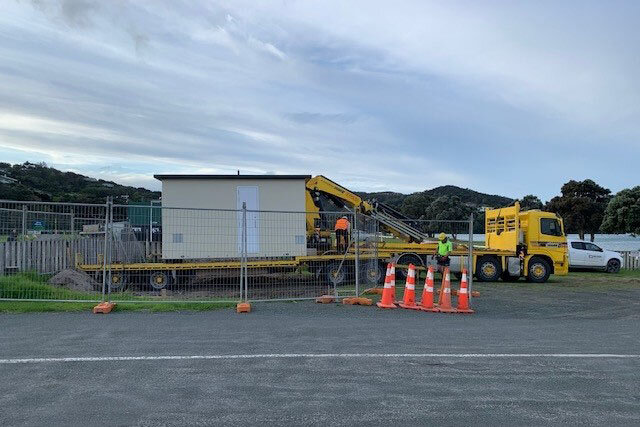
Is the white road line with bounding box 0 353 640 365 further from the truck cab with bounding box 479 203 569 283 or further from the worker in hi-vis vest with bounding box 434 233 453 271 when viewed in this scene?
the truck cab with bounding box 479 203 569 283

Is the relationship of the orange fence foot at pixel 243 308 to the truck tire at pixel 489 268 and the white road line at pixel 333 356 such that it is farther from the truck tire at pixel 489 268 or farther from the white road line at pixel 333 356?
the truck tire at pixel 489 268

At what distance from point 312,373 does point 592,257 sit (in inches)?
964

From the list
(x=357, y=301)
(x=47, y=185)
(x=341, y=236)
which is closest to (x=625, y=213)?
(x=341, y=236)

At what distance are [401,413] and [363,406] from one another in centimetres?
36

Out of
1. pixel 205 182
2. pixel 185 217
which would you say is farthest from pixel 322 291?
pixel 205 182

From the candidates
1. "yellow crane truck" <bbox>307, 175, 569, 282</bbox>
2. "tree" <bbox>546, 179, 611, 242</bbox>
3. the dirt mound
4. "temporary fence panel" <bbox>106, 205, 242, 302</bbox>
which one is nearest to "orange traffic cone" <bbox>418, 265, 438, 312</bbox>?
"temporary fence panel" <bbox>106, 205, 242, 302</bbox>

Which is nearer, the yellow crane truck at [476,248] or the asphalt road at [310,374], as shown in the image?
the asphalt road at [310,374]

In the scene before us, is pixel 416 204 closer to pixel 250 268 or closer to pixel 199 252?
pixel 250 268

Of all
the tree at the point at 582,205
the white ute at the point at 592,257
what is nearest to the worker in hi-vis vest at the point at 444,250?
the white ute at the point at 592,257

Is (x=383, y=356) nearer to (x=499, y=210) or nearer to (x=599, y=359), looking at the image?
(x=599, y=359)

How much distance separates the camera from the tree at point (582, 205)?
3778 centimetres

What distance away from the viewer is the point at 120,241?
1547 centimetres

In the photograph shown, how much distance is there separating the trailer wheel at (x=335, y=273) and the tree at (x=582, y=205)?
27569 mm

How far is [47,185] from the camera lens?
56.8 meters
